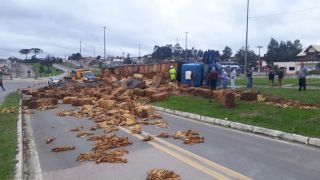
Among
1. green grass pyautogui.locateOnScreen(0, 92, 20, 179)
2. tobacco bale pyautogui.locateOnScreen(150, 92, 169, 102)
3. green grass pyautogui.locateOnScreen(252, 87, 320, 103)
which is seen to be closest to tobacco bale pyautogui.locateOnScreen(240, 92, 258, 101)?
green grass pyautogui.locateOnScreen(252, 87, 320, 103)

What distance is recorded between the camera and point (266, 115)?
574 inches

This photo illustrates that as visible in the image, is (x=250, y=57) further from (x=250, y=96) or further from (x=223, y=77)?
(x=250, y=96)

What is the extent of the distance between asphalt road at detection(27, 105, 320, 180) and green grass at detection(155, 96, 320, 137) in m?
1.14

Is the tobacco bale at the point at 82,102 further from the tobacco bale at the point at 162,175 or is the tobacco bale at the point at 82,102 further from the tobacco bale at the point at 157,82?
the tobacco bale at the point at 162,175

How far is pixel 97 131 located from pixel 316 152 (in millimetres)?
6884

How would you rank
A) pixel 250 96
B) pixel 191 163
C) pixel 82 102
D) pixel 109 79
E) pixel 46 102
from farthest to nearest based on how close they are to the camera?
pixel 109 79
pixel 46 102
pixel 82 102
pixel 250 96
pixel 191 163

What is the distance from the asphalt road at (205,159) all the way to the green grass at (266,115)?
1.14 m

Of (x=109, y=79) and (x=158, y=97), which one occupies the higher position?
(x=109, y=79)

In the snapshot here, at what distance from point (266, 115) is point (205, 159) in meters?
6.14

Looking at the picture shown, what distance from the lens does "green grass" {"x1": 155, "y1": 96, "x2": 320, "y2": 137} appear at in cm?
1227

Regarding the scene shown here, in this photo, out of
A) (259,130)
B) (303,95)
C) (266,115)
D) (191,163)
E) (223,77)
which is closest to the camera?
(191,163)

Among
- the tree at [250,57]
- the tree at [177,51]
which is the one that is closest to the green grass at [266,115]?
the tree at [250,57]

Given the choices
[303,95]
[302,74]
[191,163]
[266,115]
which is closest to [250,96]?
[303,95]

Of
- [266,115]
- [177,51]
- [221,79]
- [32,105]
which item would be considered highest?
[177,51]
